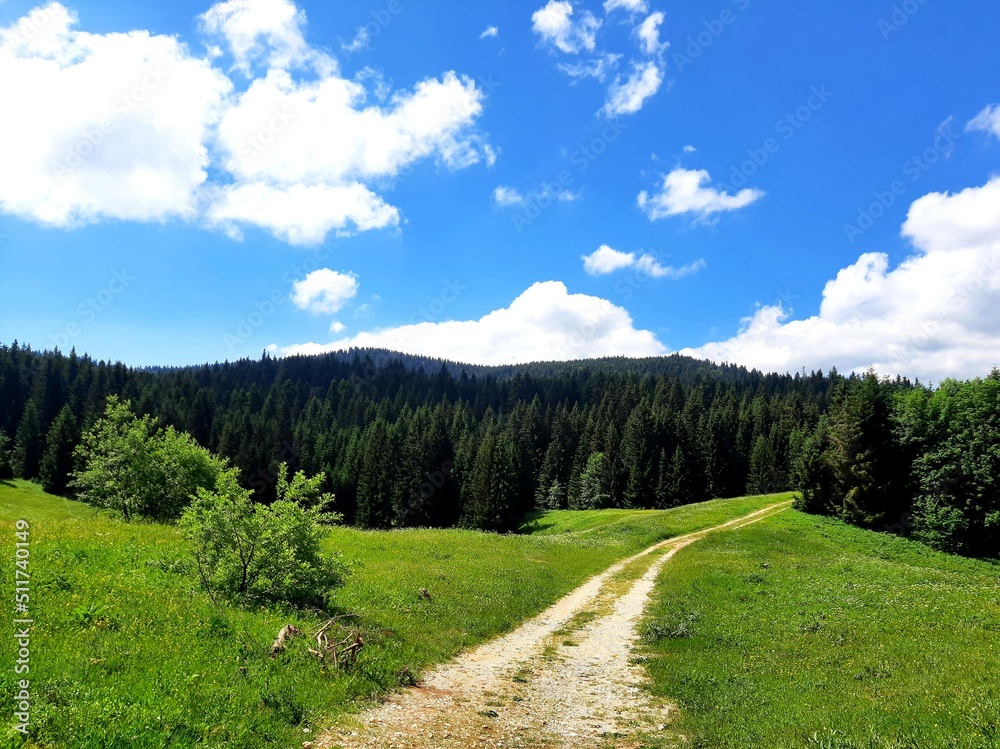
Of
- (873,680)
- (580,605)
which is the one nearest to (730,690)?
(873,680)

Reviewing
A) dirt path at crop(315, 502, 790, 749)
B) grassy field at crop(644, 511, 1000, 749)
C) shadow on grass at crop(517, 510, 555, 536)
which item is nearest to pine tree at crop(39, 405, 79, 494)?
shadow on grass at crop(517, 510, 555, 536)

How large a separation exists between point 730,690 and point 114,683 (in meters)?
13.3

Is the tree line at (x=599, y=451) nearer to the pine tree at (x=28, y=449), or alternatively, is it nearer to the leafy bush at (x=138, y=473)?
the pine tree at (x=28, y=449)

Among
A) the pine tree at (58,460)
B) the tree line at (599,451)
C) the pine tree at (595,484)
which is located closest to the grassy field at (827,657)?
the tree line at (599,451)

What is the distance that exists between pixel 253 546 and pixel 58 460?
114170 mm

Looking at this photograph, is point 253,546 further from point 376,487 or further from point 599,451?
point 599,451

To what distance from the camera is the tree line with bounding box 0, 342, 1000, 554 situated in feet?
168

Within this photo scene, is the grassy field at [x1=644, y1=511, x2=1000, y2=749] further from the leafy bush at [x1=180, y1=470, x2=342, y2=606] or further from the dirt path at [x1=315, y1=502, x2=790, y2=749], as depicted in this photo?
the leafy bush at [x1=180, y1=470, x2=342, y2=606]

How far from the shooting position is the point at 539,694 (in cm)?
1305

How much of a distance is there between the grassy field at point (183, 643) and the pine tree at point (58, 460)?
324 feet

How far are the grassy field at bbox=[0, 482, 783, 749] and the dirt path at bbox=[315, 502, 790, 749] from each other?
31.4 inches

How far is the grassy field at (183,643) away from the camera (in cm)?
838

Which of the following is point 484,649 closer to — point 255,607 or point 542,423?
point 255,607

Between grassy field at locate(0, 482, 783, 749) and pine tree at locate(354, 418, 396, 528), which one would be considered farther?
pine tree at locate(354, 418, 396, 528)
